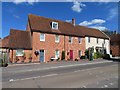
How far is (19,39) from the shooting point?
107 ft

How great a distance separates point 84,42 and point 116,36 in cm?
2463

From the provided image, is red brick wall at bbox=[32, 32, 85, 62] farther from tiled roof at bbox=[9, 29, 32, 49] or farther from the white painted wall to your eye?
the white painted wall

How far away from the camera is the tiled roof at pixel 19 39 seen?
30908 mm

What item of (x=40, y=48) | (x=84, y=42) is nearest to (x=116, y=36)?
(x=84, y=42)

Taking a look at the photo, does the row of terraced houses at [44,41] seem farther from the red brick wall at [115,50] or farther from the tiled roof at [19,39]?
the red brick wall at [115,50]

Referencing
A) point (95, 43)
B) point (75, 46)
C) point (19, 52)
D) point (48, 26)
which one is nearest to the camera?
point (19, 52)

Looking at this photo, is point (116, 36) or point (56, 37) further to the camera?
point (116, 36)

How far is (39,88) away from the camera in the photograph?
32.6 feet

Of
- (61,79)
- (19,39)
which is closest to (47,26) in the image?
(19,39)

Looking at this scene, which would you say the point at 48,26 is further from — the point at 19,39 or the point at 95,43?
the point at 95,43

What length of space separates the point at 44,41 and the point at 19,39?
4.25 metres

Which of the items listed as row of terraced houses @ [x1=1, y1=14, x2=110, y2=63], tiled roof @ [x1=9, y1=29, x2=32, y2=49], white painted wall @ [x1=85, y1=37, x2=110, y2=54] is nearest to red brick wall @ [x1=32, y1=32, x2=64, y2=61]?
row of terraced houses @ [x1=1, y1=14, x2=110, y2=63]

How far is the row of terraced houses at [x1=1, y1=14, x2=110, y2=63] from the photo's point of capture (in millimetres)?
31172

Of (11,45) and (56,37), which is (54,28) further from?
(11,45)
